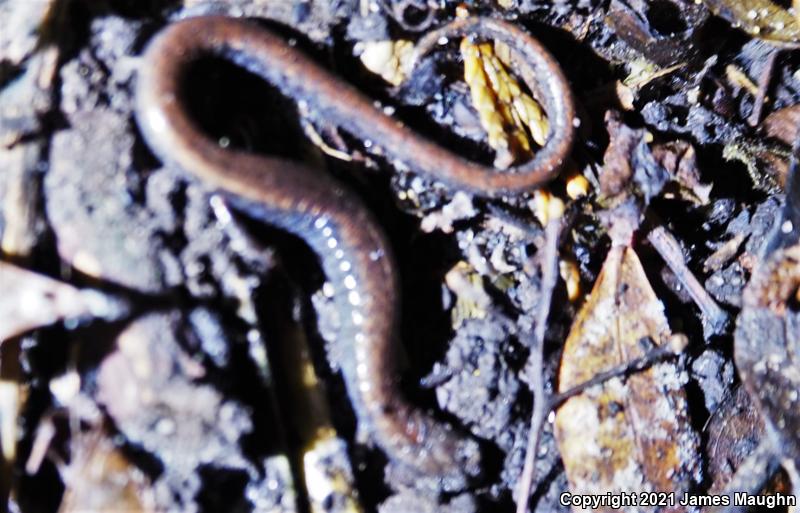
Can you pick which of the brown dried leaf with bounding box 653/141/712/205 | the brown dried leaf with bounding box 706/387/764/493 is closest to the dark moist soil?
the brown dried leaf with bounding box 706/387/764/493

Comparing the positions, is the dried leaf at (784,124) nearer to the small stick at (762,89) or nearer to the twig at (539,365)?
the small stick at (762,89)

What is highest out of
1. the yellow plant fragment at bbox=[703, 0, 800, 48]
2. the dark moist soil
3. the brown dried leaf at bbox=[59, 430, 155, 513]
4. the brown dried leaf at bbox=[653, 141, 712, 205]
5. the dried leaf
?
the yellow plant fragment at bbox=[703, 0, 800, 48]

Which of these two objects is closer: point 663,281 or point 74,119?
point 74,119

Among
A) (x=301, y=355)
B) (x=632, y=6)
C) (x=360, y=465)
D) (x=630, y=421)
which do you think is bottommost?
(x=360, y=465)

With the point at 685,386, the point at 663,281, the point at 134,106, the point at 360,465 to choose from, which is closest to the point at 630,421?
the point at 685,386

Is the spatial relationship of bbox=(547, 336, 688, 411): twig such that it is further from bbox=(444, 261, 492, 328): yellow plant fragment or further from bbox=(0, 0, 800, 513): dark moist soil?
bbox=(444, 261, 492, 328): yellow plant fragment

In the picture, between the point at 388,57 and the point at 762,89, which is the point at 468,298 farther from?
the point at 762,89

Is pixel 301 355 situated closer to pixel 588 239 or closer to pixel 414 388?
pixel 414 388
